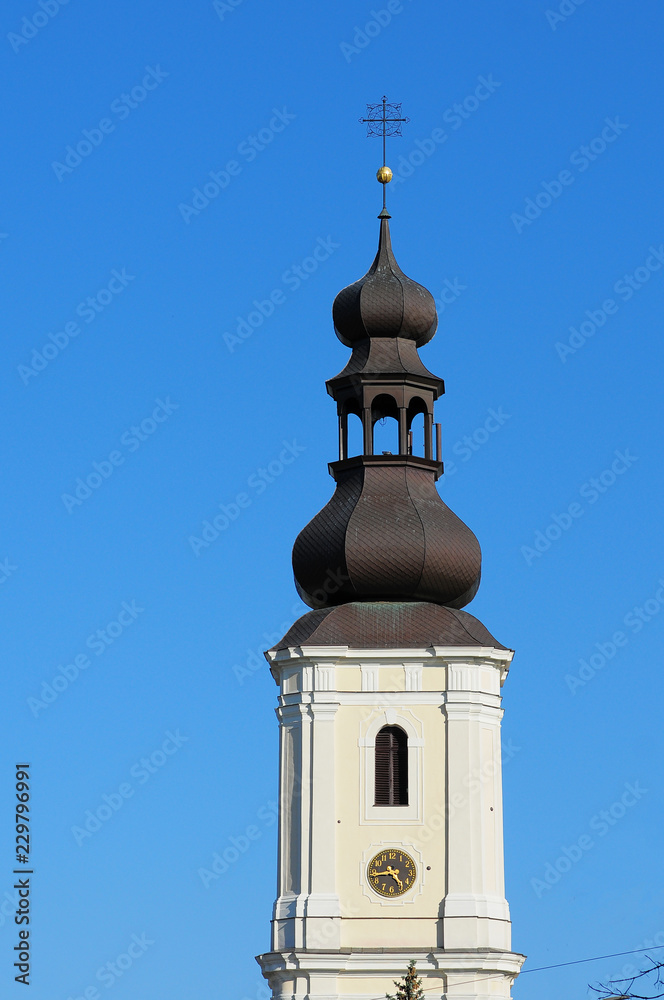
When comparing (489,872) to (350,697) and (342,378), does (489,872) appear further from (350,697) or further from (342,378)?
(342,378)

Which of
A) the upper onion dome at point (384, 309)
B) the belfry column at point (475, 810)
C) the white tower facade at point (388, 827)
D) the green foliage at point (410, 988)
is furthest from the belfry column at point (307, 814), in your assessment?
the upper onion dome at point (384, 309)

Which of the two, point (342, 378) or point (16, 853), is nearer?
point (16, 853)

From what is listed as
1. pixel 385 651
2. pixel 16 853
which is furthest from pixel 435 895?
pixel 16 853

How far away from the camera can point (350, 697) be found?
50938 mm

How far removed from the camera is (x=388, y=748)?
5075 cm

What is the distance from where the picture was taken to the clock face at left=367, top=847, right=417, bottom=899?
163 feet

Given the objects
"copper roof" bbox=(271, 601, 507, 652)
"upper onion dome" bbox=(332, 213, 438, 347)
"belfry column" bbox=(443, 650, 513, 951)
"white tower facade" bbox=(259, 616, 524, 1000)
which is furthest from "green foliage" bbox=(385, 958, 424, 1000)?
"upper onion dome" bbox=(332, 213, 438, 347)

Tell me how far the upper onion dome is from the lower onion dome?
301 cm

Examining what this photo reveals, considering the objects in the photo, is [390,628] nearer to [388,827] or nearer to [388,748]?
[388,748]

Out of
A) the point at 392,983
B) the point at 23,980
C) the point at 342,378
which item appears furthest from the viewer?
the point at 342,378

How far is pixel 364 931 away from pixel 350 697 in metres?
4.44

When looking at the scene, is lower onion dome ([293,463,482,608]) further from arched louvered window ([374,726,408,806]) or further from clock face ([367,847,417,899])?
clock face ([367,847,417,899])

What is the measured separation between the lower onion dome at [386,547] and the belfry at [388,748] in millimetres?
37

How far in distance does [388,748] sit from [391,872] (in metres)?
2.41
